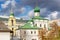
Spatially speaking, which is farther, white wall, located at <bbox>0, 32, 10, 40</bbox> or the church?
the church

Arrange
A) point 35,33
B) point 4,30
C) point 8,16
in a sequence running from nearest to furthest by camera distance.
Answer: point 4,30, point 35,33, point 8,16

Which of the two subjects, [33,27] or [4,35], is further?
[33,27]

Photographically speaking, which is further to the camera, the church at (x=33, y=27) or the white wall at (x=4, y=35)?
the church at (x=33, y=27)

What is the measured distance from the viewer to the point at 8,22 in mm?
24766

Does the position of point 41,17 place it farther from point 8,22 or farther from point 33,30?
point 8,22

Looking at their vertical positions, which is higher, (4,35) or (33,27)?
(4,35)

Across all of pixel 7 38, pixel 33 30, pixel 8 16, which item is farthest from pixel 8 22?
pixel 7 38

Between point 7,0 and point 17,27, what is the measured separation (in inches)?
100

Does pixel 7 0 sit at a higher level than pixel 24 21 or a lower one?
higher

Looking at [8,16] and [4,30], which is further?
[8,16]

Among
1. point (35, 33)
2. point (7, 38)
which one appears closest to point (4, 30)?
point (7, 38)

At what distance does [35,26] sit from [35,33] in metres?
0.97

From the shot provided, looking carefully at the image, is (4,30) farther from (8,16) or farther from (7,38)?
(8,16)

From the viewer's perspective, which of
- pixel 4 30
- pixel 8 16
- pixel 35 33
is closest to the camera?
pixel 4 30
